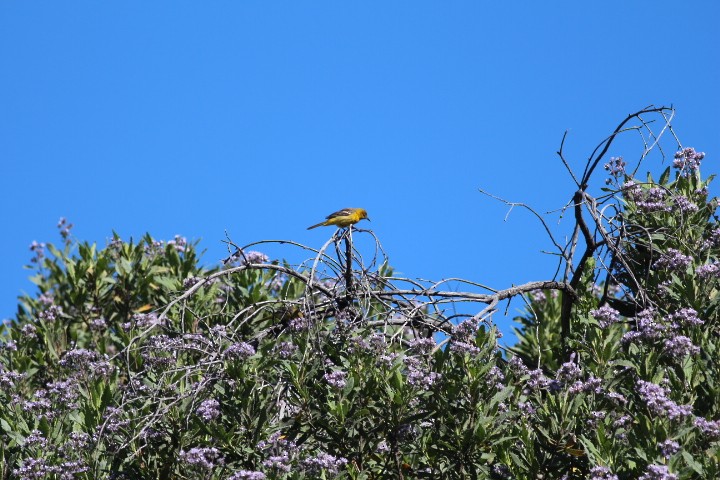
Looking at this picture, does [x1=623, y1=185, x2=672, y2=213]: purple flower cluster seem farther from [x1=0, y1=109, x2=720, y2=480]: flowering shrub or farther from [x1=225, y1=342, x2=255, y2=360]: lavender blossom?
[x1=225, y1=342, x2=255, y2=360]: lavender blossom

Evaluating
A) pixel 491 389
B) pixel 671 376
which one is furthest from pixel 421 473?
pixel 671 376

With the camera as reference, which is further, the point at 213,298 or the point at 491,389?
the point at 213,298

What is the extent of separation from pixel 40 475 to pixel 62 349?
3.16 m

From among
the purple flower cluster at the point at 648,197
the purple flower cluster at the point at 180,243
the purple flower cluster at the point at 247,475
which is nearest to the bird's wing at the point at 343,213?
the purple flower cluster at the point at 180,243

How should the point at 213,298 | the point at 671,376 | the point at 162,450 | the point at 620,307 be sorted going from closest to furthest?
the point at 671,376 < the point at 162,450 < the point at 620,307 < the point at 213,298

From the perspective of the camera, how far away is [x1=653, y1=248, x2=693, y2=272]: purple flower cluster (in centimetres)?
727

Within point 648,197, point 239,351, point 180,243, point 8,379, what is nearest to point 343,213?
point 180,243

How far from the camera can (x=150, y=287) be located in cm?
1064

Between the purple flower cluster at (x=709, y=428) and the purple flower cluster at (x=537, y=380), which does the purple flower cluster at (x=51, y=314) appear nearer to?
the purple flower cluster at (x=537, y=380)

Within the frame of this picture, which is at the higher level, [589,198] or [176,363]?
[589,198]

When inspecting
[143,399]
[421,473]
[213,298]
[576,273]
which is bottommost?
[421,473]

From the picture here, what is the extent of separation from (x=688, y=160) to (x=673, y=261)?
1.36 metres

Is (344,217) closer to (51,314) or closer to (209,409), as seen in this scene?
(51,314)

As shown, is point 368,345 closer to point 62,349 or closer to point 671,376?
point 671,376
